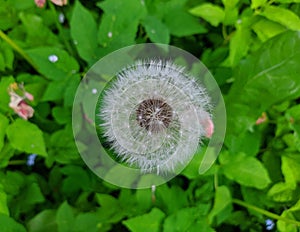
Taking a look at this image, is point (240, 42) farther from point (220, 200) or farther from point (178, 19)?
point (220, 200)

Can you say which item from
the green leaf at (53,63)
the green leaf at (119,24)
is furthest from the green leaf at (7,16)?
the green leaf at (119,24)

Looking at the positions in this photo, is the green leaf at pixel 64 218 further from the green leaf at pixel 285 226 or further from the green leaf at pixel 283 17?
the green leaf at pixel 283 17

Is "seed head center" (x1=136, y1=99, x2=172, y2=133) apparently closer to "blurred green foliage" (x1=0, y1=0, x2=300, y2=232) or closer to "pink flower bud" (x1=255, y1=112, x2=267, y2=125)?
"blurred green foliage" (x1=0, y1=0, x2=300, y2=232)

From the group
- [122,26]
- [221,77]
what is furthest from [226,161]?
[122,26]

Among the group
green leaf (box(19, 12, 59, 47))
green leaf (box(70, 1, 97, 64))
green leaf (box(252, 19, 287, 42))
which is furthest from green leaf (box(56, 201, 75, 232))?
green leaf (box(252, 19, 287, 42))

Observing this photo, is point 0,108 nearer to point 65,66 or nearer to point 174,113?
point 65,66

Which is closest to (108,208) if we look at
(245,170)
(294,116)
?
(245,170)
